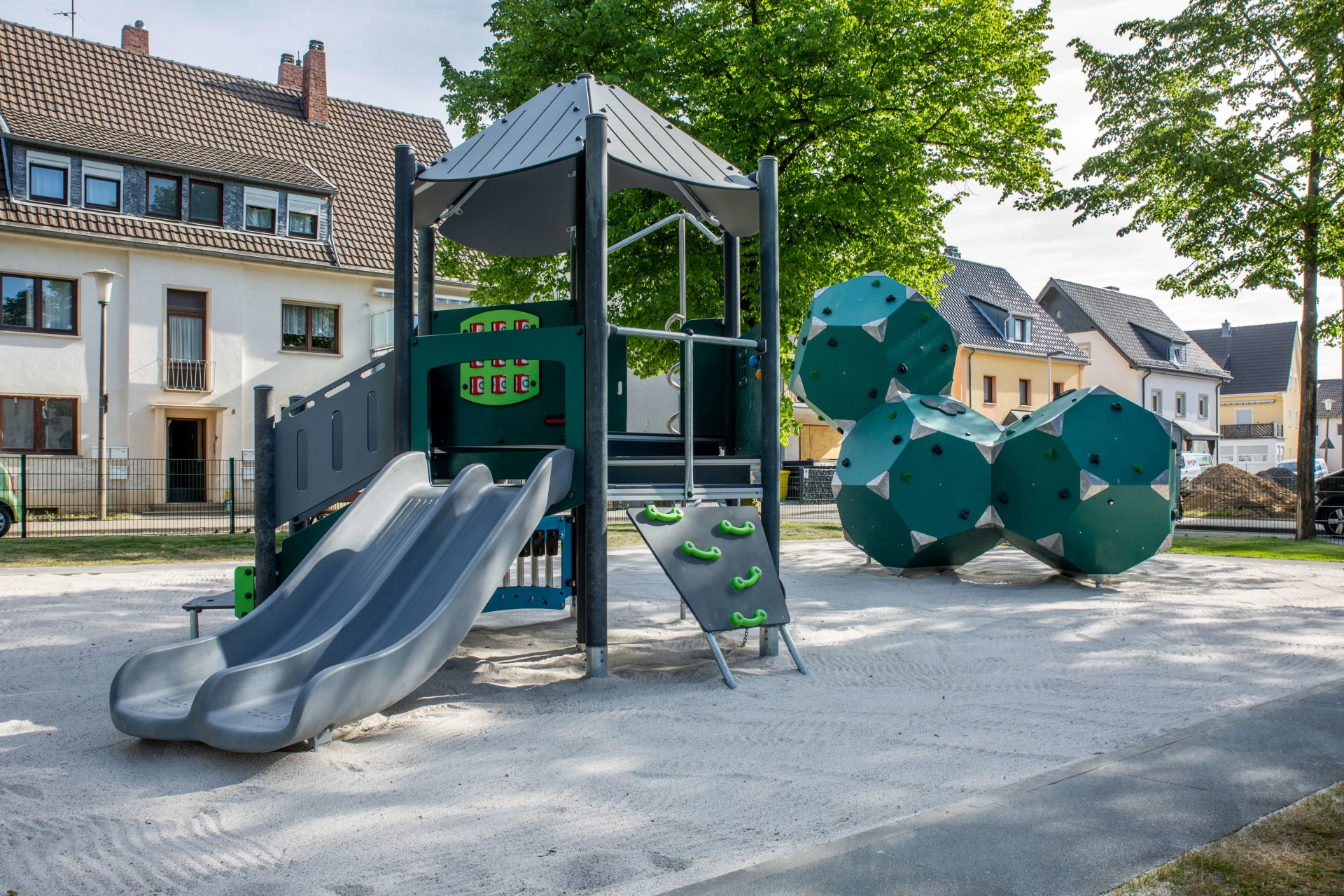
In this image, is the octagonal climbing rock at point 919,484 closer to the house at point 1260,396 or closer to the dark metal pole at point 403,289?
the dark metal pole at point 403,289

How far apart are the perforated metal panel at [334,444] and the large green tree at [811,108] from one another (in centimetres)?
1031

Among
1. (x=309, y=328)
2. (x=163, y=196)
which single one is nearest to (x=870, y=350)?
(x=309, y=328)

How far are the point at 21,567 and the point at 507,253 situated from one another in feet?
26.2

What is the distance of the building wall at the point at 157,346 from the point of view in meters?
24.6

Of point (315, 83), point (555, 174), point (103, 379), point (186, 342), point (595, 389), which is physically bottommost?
point (595, 389)

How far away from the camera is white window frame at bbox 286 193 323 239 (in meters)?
→ 28.4

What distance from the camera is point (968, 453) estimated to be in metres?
11.2

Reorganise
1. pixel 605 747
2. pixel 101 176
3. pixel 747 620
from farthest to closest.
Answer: pixel 101 176, pixel 747 620, pixel 605 747

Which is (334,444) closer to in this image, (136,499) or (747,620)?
(747,620)

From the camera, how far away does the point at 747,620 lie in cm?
642

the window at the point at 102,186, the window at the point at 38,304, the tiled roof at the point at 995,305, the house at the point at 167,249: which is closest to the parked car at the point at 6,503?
the house at the point at 167,249

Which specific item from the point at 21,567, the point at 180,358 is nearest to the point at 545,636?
the point at 21,567

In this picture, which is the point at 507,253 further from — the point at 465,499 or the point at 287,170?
the point at 287,170

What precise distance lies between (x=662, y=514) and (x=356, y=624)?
82.5 inches
